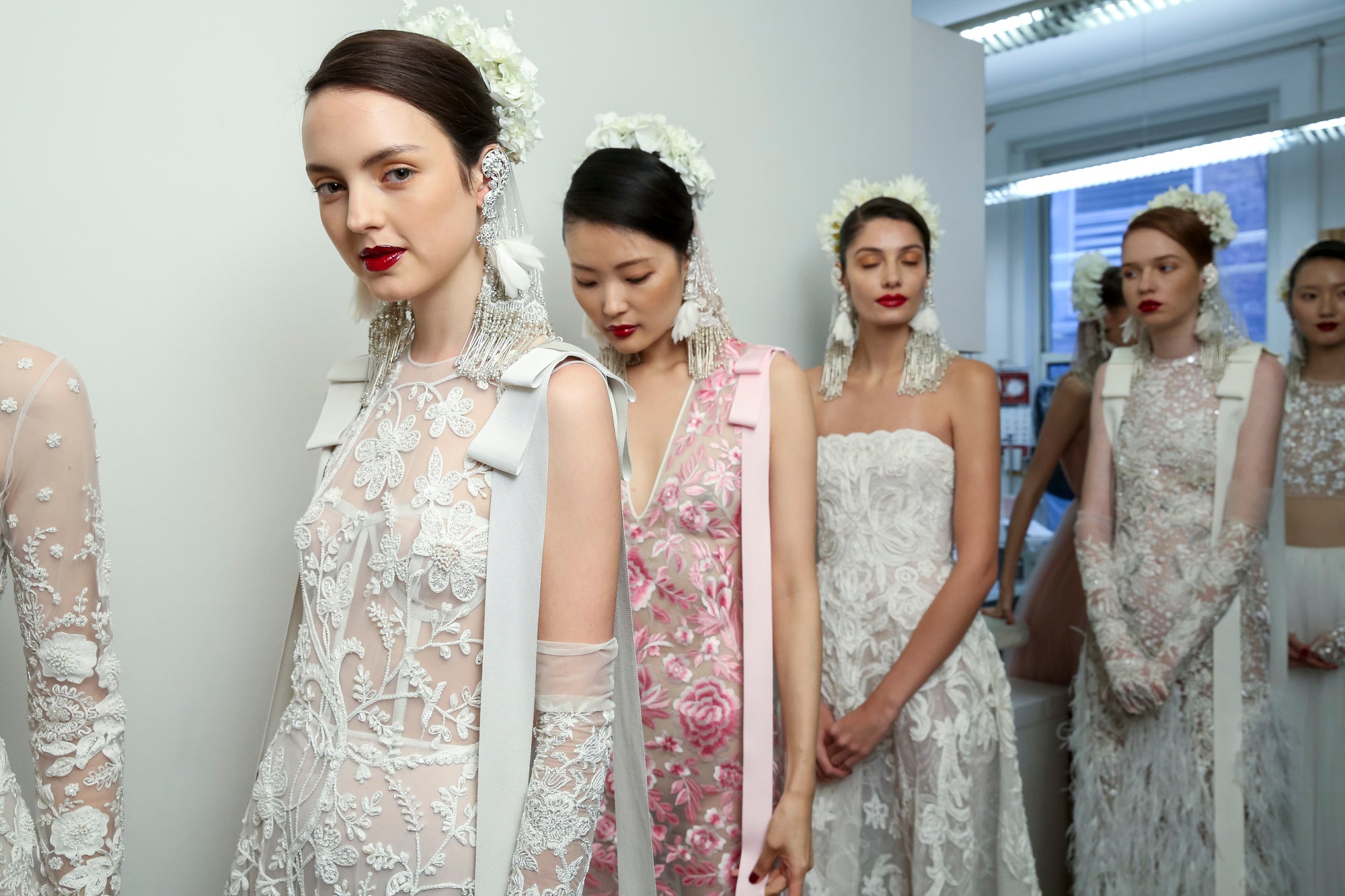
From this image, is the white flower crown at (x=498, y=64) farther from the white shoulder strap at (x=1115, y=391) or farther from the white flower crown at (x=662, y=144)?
the white shoulder strap at (x=1115, y=391)

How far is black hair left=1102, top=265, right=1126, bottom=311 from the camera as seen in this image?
3828 mm

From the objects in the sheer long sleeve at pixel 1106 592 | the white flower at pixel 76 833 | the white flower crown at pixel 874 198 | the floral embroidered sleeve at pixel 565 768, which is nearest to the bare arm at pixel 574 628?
the floral embroidered sleeve at pixel 565 768

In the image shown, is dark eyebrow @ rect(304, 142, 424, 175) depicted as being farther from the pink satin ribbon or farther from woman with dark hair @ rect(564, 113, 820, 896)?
the pink satin ribbon

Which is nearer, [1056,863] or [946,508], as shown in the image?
[946,508]

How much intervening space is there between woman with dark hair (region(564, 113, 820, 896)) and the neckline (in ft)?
1.84

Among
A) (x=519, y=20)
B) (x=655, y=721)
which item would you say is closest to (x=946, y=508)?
(x=655, y=721)

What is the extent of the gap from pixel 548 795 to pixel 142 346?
107 cm

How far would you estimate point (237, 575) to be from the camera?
1680 millimetres

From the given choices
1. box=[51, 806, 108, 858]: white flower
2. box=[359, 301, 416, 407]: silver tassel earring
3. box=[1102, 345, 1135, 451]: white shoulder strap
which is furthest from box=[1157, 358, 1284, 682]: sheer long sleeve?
box=[51, 806, 108, 858]: white flower

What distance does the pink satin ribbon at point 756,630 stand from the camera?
1.58 meters

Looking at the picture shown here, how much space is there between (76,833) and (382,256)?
703 millimetres

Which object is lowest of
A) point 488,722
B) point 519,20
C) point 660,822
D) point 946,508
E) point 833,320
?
point 660,822

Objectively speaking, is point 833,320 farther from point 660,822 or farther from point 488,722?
point 488,722

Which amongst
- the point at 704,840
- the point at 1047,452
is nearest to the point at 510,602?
the point at 704,840
